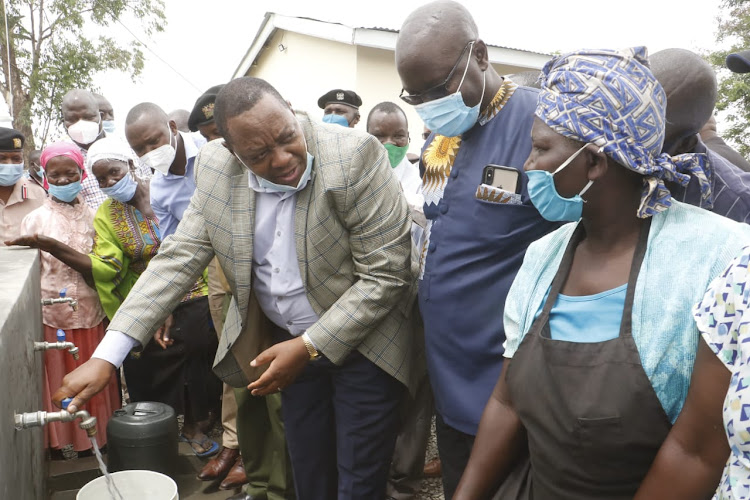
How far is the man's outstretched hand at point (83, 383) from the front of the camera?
185cm

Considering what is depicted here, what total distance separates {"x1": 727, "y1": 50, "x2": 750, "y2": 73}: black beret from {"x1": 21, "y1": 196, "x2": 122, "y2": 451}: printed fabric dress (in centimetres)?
358

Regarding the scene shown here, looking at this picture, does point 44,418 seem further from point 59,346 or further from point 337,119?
point 337,119

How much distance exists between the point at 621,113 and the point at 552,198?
0.87 feet

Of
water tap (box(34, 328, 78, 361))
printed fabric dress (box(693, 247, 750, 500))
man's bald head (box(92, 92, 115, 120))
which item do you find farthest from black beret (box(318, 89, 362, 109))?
printed fabric dress (box(693, 247, 750, 500))

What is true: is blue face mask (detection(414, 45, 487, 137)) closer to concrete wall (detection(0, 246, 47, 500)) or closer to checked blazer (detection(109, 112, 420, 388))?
checked blazer (detection(109, 112, 420, 388))

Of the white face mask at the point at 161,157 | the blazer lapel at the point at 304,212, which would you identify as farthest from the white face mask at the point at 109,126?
the blazer lapel at the point at 304,212

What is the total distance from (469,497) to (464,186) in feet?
3.19

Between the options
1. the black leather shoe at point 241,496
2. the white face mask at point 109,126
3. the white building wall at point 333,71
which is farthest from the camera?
the white building wall at point 333,71

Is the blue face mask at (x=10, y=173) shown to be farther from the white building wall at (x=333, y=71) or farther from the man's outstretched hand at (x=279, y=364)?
the white building wall at (x=333, y=71)

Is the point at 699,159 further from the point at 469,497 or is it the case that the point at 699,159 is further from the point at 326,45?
the point at 326,45

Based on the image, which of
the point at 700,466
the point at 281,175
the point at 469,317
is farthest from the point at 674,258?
the point at 281,175

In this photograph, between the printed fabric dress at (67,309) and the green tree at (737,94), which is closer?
the printed fabric dress at (67,309)

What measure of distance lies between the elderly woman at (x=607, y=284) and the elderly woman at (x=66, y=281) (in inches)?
123

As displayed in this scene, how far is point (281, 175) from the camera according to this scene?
2152 mm
